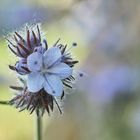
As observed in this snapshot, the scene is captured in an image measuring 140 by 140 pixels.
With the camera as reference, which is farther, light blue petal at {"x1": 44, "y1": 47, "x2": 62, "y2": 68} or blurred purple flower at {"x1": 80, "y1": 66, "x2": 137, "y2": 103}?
blurred purple flower at {"x1": 80, "y1": 66, "x2": 137, "y2": 103}

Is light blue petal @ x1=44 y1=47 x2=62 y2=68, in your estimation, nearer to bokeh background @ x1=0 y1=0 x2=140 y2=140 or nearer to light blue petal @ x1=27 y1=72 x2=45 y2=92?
light blue petal @ x1=27 y1=72 x2=45 y2=92

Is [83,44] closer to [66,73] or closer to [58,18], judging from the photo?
[58,18]

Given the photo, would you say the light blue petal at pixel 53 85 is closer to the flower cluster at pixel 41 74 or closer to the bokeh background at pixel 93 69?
the flower cluster at pixel 41 74

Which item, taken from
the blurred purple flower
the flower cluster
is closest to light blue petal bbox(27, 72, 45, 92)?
the flower cluster

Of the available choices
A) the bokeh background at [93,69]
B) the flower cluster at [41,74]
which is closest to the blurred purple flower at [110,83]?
the bokeh background at [93,69]

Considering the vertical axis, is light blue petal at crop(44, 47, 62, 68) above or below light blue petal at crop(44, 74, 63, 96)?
above

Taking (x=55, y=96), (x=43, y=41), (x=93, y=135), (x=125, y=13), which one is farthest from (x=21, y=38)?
(x=125, y=13)

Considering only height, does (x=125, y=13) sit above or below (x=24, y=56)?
above
